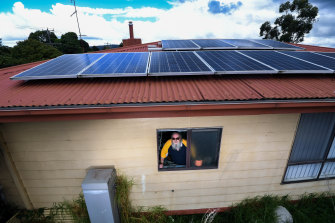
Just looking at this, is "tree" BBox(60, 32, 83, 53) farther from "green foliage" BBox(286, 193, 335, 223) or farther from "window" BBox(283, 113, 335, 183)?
"green foliage" BBox(286, 193, 335, 223)

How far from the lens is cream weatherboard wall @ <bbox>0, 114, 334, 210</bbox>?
3102mm

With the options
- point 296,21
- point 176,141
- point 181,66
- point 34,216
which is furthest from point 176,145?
point 296,21

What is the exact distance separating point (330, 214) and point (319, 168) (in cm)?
111

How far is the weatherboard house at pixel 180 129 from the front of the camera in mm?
2553

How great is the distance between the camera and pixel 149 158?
132 inches

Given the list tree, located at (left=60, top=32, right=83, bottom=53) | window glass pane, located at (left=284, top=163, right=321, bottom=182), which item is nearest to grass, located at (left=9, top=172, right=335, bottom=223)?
window glass pane, located at (left=284, top=163, right=321, bottom=182)

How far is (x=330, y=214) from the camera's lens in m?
3.69

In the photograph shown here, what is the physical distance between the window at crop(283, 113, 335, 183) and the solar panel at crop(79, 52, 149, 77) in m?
3.77

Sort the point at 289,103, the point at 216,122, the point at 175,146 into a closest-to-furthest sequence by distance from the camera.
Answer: the point at 289,103
the point at 216,122
the point at 175,146

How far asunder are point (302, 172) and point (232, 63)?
3.28m

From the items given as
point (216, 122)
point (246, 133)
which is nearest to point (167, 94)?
point (216, 122)

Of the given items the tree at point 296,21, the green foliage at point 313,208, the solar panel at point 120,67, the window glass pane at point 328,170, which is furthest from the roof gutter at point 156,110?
the tree at point 296,21

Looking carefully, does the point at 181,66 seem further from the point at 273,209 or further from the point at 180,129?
the point at 273,209

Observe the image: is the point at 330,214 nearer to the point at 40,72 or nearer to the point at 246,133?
the point at 246,133
